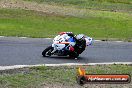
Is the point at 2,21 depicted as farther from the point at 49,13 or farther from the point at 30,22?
the point at 49,13

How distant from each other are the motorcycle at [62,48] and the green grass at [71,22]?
11.5 m

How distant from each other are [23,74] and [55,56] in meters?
4.84

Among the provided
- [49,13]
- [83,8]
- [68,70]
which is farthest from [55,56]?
[83,8]

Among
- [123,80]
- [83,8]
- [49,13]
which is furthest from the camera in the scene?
[83,8]

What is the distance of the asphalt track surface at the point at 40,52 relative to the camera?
46.1 feet

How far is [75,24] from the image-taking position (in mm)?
32438

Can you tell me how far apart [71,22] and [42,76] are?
2331cm

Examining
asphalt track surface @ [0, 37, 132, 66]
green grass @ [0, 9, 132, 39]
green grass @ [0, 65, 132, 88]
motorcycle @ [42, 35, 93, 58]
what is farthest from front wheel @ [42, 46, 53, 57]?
green grass @ [0, 9, 132, 39]

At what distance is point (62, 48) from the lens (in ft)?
48.5

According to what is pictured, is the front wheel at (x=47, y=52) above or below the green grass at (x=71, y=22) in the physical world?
above

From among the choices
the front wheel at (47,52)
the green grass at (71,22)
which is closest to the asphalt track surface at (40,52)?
the front wheel at (47,52)

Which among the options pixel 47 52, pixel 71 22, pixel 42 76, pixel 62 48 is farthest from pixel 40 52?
pixel 71 22

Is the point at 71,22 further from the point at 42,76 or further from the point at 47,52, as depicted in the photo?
the point at 42,76

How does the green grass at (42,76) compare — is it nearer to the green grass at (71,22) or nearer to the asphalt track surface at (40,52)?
the asphalt track surface at (40,52)
